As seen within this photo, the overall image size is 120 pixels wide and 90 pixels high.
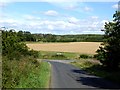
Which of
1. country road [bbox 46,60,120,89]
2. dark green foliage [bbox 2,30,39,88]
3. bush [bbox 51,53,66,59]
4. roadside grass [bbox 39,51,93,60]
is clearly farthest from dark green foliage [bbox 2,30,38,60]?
bush [bbox 51,53,66,59]

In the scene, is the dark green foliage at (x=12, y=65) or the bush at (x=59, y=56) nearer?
the dark green foliage at (x=12, y=65)

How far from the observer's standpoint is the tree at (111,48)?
1583 inches

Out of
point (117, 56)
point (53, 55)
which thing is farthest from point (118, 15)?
point (53, 55)

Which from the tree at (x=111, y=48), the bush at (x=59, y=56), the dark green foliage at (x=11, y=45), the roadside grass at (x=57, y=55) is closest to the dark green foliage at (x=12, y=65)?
the dark green foliage at (x=11, y=45)

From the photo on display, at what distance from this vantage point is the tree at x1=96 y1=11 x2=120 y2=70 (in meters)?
40.2

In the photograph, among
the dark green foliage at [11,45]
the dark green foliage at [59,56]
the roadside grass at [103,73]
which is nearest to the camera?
the dark green foliage at [11,45]

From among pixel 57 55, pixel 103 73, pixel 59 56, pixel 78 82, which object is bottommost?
pixel 59 56

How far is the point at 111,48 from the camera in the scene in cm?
4184

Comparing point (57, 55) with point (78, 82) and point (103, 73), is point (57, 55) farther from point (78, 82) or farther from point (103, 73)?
point (78, 82)

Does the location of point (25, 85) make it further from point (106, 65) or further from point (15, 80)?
point (106, 65)

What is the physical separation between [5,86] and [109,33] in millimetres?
30323

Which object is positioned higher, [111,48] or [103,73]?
[111,48]

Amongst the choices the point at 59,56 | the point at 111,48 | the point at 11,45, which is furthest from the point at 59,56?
the point at 11,45

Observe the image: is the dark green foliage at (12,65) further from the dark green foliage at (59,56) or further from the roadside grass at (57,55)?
the dark green foliage at (59,56)
